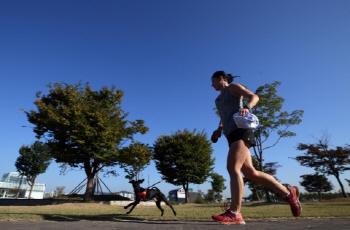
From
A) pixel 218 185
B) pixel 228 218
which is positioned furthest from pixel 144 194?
pixel 218 185

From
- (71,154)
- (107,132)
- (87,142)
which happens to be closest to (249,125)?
(107,132)

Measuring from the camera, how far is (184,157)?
2402 centimetres

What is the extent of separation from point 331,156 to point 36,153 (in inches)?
1384

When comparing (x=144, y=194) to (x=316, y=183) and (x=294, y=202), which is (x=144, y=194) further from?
(x=316, y=183)

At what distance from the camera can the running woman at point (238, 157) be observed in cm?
247

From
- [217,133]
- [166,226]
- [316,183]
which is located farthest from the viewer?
[316,183]

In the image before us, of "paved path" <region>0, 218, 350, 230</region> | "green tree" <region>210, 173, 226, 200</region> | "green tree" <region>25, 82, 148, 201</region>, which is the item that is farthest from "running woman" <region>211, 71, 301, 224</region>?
"green tree" <region>210, 173, 226, 200</region>

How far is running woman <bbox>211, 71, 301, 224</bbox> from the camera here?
97.4 inches

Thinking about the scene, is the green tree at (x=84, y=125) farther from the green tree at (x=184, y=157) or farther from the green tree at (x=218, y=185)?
the green tree at (x=218, y=185)

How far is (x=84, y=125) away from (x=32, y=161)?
19.1 metres

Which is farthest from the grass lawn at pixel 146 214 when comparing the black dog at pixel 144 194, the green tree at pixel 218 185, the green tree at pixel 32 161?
the green tree at pixel 218 185

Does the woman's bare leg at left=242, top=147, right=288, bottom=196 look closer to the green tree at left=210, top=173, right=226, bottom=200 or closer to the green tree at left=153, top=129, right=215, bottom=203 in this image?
the green tree at left=153, top=129, right=215, bottom=203

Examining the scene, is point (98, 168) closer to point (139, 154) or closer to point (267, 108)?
point (139, 154)

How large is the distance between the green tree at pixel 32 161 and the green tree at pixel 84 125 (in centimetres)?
1293
